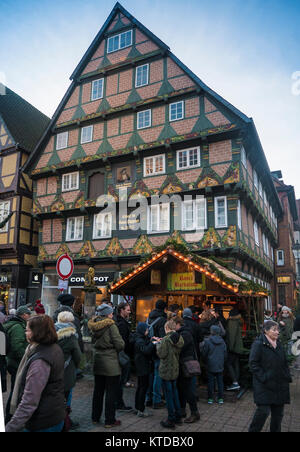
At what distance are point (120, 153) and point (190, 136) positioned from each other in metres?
3.81

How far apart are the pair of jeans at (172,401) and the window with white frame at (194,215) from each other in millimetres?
10927

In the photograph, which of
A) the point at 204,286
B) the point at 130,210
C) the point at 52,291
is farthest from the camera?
the point at 52,291

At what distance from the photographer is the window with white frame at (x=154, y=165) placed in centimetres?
1798

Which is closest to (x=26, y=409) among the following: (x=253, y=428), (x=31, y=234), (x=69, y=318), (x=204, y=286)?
(x=69, y=318)

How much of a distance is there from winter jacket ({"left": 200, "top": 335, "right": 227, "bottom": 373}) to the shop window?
1339 centimetres

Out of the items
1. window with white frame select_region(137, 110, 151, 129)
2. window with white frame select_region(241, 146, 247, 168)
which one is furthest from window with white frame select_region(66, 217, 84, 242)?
window with white frame select_region(241, 146, 247, 168)

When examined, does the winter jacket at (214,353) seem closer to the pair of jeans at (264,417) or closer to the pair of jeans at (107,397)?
the pair of jeans at (107,397)

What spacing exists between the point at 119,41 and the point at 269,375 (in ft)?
67.3

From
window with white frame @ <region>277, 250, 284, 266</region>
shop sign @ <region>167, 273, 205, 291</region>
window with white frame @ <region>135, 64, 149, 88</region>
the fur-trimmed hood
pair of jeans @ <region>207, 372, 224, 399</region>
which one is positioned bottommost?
pair of jeans @ <region>207, 372, 224, 399</region>

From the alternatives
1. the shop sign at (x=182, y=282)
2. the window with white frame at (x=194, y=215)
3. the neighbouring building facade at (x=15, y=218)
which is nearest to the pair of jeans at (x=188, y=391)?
the shop sign at (x=182, y=282)

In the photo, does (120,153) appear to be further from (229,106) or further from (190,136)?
(229,106)

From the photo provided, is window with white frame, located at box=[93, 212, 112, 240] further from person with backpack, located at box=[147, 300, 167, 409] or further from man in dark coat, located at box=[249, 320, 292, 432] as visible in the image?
man in dark coat, located at box=[249, 320, 292, 432]

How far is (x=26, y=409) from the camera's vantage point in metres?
3.15

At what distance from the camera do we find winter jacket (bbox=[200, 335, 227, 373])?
7.21 meters
